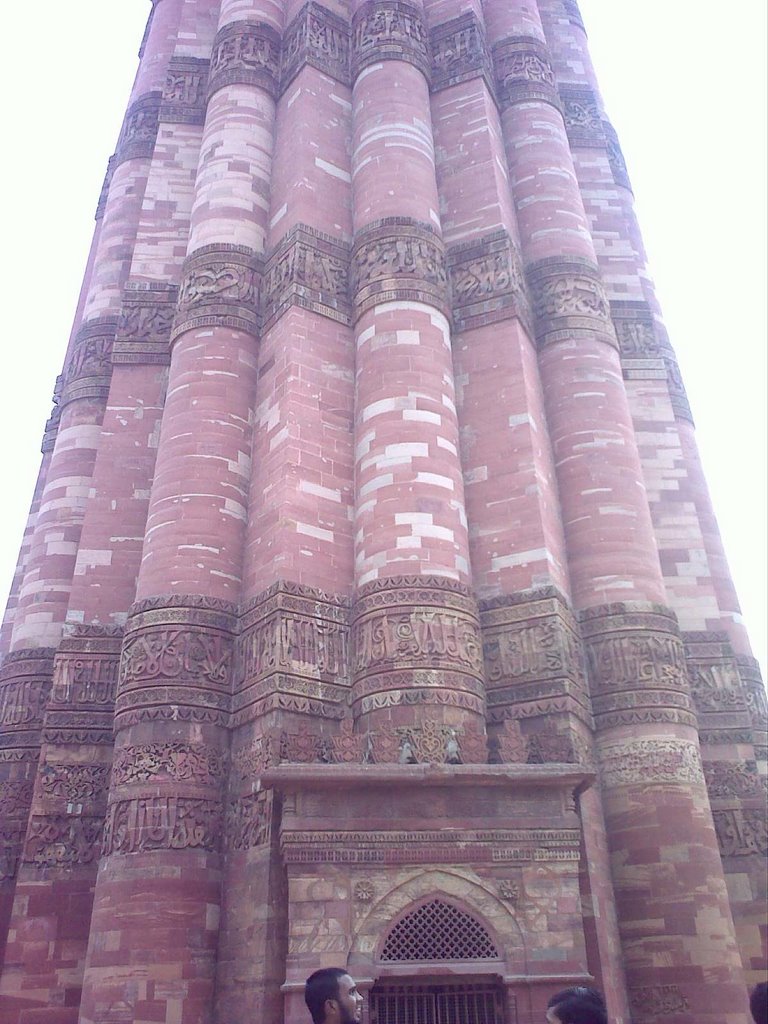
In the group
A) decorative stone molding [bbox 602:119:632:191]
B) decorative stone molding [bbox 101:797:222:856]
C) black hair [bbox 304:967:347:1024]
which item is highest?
decorative stone molding [bbox 602:119:632:191]

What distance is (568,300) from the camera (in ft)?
50.9

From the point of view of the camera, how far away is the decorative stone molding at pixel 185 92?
18953mm

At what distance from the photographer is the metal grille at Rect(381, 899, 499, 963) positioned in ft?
28.9

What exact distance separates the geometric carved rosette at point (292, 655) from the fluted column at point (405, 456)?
0.93 feet

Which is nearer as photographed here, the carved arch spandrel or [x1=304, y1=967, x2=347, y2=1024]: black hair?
[x1=304, y1=967, x2=347, y2=1024]: black hair

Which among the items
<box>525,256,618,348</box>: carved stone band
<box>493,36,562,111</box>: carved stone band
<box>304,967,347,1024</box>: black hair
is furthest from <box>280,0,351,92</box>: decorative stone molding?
<box>304,967,347,1024</box>: black hair

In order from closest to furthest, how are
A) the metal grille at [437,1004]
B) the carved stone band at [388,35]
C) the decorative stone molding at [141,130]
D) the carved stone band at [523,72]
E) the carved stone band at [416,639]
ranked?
the metal grille at [437,1004] → the carved stone band at [416,639] → the carved stone band at [388,35] → the carved stone band at [523,72] → the decorative stone molding at [141,130]

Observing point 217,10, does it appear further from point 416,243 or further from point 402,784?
point 402,784

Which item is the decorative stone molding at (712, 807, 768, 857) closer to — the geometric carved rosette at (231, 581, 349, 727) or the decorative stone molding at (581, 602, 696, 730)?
the decorative stone molding at (581, 602, 696, 730)

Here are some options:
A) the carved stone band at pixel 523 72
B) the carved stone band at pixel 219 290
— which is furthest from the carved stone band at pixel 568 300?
the carved stone band at pixel 219 290

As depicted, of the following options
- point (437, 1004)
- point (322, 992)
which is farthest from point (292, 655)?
point (322, 992)

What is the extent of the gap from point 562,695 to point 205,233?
9.74 metres

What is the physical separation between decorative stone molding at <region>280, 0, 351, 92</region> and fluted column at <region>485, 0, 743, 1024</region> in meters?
3.53

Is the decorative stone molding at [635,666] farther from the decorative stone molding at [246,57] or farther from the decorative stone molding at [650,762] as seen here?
the decorative stone molding at [246,57]
